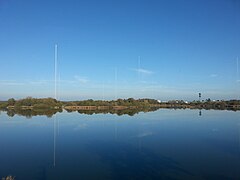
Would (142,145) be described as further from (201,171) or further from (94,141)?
(201,171)

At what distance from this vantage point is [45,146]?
43.2ft

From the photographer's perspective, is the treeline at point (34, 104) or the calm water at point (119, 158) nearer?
the calm water at point (119, 158)

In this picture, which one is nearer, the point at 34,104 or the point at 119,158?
the point at 119,158

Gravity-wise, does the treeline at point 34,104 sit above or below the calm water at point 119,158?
above

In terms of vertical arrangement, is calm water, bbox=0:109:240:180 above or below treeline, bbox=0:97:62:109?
below

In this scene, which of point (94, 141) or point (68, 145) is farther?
point (94, 141)

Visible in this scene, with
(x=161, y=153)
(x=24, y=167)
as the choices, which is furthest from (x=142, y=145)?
(x=24, y=167)

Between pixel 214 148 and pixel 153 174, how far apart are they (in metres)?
5.40

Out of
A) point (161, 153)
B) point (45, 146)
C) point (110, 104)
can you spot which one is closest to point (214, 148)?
point (161, 153)

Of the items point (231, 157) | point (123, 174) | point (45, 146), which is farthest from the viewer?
point (45, 146)

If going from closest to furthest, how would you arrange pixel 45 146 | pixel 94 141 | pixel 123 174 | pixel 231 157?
1. pixel 123 174
2. pixel 231 157
3. pixel 45 146
4. pixel 94 141

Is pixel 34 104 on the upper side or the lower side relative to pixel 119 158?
upper

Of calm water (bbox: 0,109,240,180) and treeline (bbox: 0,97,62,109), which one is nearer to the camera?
calm water (bbox: 0,109,240,180)

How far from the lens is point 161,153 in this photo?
11.3m
